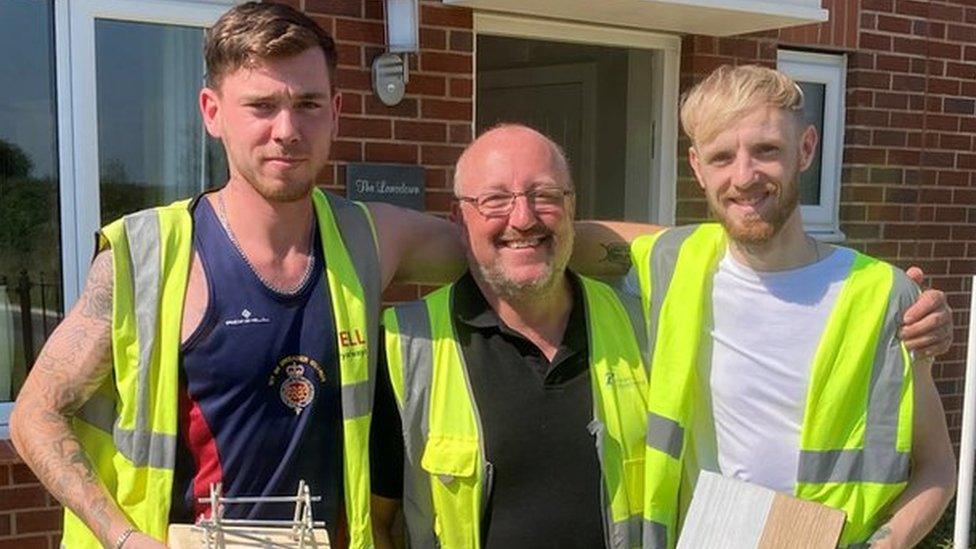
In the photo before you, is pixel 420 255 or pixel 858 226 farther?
pixel 858 226

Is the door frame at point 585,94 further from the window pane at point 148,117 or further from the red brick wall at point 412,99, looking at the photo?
the window pane at point 148,117

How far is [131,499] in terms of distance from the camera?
2.07 meters

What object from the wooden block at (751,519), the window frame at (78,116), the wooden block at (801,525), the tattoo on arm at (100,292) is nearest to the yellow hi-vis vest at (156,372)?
the tattoo on arm at (100,292)

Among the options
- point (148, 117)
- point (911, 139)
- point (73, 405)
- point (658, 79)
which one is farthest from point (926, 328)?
point (911, 139)

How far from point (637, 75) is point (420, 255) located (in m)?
2.86

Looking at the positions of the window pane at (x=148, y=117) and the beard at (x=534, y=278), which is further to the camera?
the window pane at (x=148, y=117)

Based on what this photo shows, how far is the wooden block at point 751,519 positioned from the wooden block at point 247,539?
0.69 metres

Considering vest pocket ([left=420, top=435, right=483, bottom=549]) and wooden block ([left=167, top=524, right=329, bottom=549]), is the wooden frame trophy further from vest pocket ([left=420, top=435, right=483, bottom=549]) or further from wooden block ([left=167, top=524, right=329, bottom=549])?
vest pocket ([left=420, top=435, right=483, bottom=549])

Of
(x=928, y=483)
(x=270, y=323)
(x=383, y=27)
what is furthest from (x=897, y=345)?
(x=383, y=27)

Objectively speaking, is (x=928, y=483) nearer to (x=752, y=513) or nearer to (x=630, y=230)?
(x=752, y=513)

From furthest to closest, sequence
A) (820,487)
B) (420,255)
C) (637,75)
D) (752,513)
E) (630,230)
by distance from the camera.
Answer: (637,75) → (630,230) → (420,255) → (820,487) → (752,513)

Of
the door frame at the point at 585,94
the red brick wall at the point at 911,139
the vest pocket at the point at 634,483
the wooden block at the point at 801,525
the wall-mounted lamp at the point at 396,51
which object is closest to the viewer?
the wooden block at the point at 801,525

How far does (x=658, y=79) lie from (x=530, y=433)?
2975 mm

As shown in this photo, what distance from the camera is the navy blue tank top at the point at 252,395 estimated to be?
6.81 ft
